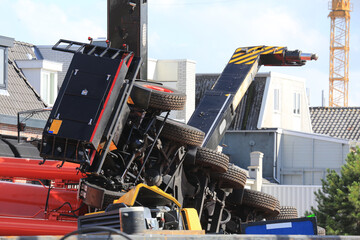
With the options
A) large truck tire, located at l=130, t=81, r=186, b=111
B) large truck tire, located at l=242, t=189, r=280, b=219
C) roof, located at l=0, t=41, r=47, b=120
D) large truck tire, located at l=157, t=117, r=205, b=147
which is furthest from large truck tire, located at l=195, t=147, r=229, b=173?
roof, located at l=0, t=41, r=47, b=120

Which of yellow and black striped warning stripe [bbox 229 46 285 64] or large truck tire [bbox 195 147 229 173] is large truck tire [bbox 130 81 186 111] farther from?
yellow and black striped warning stripe [bbox 229 46 285 64]

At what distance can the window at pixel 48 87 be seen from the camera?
30.9 m

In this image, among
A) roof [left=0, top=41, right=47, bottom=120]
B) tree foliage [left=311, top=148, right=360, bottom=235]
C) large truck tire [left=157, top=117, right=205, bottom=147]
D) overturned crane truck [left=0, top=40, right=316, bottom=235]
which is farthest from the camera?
tree foliage [left=311, top=148, right=360, bottom=235]

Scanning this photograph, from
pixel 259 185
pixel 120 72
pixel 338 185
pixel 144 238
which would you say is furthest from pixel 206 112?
pixel 259 185

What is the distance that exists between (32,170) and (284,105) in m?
37.1

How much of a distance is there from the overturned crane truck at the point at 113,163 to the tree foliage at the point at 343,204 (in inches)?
463

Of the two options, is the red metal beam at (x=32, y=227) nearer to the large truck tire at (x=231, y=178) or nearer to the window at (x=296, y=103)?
the large truck tire at (x=231, y=178)

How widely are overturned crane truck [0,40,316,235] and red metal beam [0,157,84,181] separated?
17 mm

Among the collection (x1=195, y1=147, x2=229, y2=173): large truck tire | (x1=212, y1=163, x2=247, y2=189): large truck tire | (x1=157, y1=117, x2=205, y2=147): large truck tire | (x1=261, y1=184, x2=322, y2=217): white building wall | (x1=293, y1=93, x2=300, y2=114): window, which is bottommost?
(x1=261, y1=184, x2=322, y2=217): white building wall

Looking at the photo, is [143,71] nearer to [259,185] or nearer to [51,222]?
[51,222]

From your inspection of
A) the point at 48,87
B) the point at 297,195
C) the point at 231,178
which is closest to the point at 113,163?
the point at 231,178

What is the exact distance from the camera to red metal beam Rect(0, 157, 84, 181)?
48.4ft

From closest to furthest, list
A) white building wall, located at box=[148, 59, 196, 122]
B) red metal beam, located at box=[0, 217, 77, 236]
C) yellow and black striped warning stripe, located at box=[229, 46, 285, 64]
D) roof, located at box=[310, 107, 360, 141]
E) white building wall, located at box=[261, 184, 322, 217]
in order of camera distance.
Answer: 1. red metal beam, located at box=[0, 217, 77, 236]
2. yellow and black striped warning stripe, located at box=[229, 46, 285, 64]
3. white building wall, located at box=[261, 184, 322, 217]
4. white building wall, located at box=[148, 59, 196, 122]
5. roof, located at box=[310, 107, 360, 141]

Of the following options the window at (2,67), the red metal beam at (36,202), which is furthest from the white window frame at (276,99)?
the red metal beam at (36,202)
